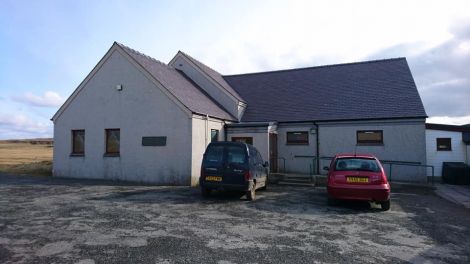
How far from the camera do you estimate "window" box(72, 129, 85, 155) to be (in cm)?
1890

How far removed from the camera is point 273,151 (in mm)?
20000

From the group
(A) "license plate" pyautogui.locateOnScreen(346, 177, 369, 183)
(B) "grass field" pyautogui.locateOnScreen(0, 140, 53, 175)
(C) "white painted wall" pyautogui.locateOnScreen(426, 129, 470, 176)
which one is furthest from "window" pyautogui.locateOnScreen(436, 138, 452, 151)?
(B) "grass field" pyautogui.locateOnScreen(0, 140, 53, 175)

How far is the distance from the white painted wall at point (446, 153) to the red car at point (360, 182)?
12570 millimetres

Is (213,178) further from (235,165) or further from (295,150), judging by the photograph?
(295,150)

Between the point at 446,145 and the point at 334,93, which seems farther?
the point at 334,93

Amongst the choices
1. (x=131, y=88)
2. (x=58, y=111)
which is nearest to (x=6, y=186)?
(x=58, y=111)

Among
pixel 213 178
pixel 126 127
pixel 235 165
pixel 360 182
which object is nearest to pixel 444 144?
pixel 360 182

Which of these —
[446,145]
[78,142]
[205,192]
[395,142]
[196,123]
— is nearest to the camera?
[205,192]

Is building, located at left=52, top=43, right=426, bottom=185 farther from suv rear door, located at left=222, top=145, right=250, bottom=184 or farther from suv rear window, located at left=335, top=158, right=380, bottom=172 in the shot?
suv rear window, located at left=335, top=158, right=380, bottom=172

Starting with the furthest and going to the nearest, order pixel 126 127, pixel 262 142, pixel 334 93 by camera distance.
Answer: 1. pixel 334 93
2. pixel 262 142
3. pixel 126 127

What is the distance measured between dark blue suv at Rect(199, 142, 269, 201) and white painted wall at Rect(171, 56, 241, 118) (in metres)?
9.56

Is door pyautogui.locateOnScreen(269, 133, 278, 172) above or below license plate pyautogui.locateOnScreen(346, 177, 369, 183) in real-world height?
above

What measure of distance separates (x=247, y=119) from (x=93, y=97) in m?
9.06

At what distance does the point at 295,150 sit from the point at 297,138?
0.72m
